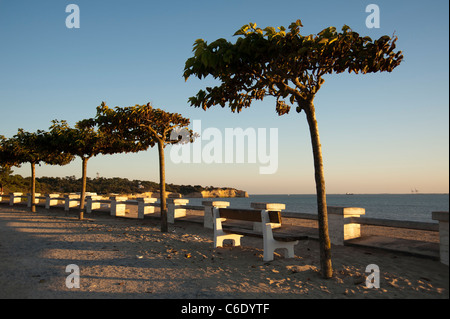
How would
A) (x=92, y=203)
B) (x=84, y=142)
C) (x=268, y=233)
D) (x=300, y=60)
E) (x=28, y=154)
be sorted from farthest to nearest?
(x=28, y=154) < (x=92, y=203) < (x=84, y=142) < (x=268, y=233) < (x=300, y=60)

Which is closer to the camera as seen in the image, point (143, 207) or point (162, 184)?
point (162, 184)

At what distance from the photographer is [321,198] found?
5.48m

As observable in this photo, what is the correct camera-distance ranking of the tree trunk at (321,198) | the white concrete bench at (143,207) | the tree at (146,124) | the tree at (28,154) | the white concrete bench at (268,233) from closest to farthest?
the tree trunk at (321,198) < the white concrete bench at (268,233) < the tree at (146,124) < the white concrete bench at (143,207) < the tree at (28,154)

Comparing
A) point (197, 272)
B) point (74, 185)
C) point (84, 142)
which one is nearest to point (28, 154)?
point (84, 142)

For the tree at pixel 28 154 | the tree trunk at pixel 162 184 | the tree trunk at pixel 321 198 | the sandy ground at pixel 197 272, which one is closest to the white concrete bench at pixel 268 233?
the sandy ground at pixel 197 272

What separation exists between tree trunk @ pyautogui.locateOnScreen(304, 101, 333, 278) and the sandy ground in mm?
258

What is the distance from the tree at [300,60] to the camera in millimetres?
5176

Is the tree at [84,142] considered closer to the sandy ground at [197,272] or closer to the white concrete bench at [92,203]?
the white concrete bench at [92,203]

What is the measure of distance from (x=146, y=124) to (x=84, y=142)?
16.4 feet

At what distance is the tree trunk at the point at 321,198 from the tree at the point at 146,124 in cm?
703

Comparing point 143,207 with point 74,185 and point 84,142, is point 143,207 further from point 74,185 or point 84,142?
point 74,185
